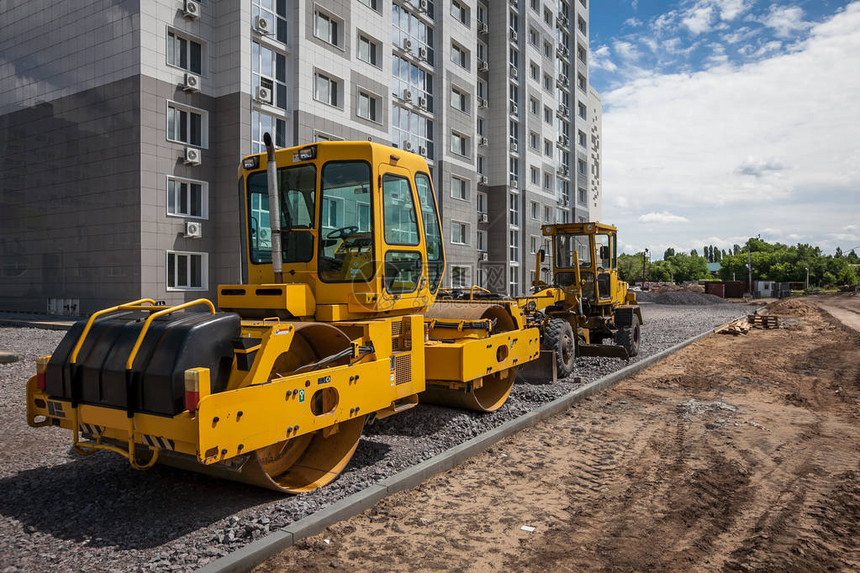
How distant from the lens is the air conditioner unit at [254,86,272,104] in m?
21.3

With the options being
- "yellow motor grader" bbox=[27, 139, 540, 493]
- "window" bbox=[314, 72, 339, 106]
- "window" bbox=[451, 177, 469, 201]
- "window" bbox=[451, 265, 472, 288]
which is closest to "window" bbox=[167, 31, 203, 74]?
"window" bbox=[314, 72, 339, 106]

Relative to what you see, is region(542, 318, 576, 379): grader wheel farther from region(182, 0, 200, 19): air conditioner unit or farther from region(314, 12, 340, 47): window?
region(314, 12, 340, 47): window

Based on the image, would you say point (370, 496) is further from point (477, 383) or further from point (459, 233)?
point (459, 233)

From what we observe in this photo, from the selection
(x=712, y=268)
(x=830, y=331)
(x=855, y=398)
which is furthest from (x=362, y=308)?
(x=712, y=268)

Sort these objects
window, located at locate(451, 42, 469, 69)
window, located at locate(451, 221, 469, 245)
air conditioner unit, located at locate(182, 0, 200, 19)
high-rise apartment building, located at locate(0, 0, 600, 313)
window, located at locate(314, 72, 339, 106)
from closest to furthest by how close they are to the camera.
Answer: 1. high-rise apartment building, located at locate(0, 0, 600, 313)
2. air conditioner unit, located at locate(182, 0, 200, 19)
3. window, located at locate(314, 72, 339, 106)
4. window, located at locate(451, 221, 469, 245)
5. window, located at locate(451, 42, 469, 69)

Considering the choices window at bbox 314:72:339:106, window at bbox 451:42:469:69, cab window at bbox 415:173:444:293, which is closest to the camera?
cab window at bbox 415:173:444:293

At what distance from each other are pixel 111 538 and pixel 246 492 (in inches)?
44.2

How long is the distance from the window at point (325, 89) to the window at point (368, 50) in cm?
214

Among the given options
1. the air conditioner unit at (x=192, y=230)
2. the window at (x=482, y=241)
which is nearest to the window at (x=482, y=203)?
the window at (x=482, y=241)

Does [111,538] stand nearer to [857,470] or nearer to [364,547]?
[364,547]

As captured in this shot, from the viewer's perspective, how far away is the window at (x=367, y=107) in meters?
25.9

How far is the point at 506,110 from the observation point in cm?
3912

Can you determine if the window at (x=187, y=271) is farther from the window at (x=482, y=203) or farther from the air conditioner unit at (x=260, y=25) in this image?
the window at (x=482, y=203)

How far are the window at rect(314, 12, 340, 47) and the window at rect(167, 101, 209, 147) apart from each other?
6039 millimetres
